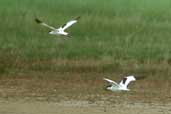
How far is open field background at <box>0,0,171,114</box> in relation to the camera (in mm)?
15680

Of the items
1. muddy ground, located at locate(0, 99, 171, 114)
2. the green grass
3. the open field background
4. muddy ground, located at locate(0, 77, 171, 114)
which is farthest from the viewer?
the green grass

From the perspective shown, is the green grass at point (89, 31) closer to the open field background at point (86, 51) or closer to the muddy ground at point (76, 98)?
Answer: the open field background at point (86, 51)

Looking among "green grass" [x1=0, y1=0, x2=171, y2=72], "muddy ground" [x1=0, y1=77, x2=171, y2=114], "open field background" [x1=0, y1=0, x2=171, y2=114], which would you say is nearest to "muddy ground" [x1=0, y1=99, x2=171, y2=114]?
"muddy ground" [x1=0, y1=77, x2=171, y2=114]

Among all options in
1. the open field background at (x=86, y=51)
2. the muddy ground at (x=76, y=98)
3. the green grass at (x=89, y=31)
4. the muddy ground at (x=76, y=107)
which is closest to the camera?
the muddy ground at (x=76, y=107)

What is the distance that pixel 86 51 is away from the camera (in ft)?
59.2

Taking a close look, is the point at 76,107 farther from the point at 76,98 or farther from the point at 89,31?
the point at 89,31

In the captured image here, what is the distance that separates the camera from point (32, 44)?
60.4 feet

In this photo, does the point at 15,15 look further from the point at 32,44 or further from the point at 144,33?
the point at 144,33

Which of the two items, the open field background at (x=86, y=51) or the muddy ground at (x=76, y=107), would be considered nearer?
the muddy ground at (x=76, y=107)

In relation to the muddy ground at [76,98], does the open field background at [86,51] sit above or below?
above

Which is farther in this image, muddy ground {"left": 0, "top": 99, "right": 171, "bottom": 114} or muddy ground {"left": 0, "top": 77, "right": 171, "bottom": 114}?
muddy ground {"left": 0, "top": 77, "right": 171, "bottom": 114}

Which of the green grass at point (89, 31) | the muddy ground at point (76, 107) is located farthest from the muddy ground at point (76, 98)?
the green grass at point (89, 31)

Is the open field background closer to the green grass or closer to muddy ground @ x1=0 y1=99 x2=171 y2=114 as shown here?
the green grass

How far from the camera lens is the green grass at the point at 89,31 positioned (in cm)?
1798
